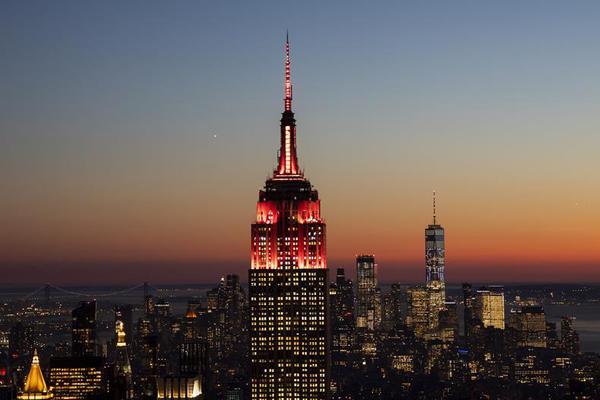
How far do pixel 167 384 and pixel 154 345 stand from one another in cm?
4472

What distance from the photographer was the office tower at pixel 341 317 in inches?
5384

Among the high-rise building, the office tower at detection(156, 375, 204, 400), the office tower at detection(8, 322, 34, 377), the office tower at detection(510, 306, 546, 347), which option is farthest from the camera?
the high-rise building

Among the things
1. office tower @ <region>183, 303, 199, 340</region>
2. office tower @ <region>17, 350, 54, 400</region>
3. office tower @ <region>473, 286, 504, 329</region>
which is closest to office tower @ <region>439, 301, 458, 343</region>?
office tower @ <region>473, 286, 504, 329</region>

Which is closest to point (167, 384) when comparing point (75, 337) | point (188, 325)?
point (75, 337)

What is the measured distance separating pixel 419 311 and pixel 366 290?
484 inches

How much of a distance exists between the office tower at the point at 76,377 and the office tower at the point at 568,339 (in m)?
73.0

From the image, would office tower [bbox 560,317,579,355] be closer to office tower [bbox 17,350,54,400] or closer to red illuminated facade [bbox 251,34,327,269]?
red illuminated facade [bbox 251,34,327,269]

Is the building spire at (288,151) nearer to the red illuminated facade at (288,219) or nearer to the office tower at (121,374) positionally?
the red illuminated facade at (288,219)

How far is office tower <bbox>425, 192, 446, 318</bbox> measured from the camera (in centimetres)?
16938

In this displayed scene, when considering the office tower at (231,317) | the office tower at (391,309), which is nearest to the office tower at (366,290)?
the office tower at (391,309)

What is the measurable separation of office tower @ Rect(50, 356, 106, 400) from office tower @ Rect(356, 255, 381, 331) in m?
64.0

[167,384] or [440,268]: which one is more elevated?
[440,268]

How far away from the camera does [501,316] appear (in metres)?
171

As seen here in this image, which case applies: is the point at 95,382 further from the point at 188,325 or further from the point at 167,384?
the point at 188,325
